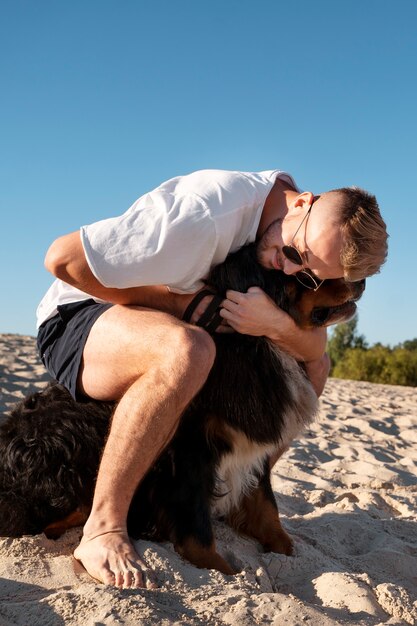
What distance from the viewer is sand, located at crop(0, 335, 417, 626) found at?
1769 mm

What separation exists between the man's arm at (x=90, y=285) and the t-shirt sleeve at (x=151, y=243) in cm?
7

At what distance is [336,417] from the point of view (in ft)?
22.1

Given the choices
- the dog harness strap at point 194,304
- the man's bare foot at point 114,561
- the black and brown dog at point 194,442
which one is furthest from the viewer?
the dog harness strap at point 194,304

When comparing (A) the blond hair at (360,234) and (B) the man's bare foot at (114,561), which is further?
(A) the blond hair at (360,234)

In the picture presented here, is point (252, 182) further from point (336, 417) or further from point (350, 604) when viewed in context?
point (336, 417)

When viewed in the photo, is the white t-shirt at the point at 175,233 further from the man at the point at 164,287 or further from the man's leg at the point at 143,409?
the man's leg at the point at 143,409

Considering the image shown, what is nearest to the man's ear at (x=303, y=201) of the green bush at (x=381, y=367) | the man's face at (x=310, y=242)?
the man's face at (x=310, y=242)

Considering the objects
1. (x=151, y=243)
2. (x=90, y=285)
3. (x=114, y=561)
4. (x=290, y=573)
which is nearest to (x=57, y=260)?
(x=90, y=285)

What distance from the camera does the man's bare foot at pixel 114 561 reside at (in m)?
2.05

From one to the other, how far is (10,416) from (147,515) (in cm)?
67

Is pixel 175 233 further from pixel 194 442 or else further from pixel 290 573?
pixel 290 573

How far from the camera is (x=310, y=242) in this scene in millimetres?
2465

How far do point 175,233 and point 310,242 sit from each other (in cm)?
54

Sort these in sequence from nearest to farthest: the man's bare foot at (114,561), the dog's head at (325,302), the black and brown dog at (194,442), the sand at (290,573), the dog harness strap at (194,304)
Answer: the sand at (290,573), the man's bare foot at (114,561), the black and brown dog at (194,442), the dog harness strap at (194,304), the dog's head at (325,302)
